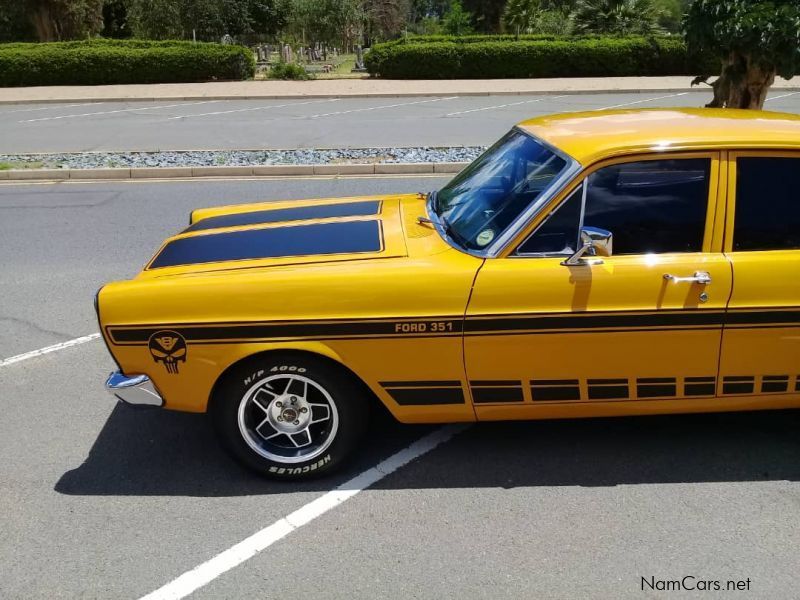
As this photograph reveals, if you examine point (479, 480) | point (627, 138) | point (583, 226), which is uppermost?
point (627, 138)

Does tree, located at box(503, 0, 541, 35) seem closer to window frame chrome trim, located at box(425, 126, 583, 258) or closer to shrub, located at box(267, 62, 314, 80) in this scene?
shrub, located at box(267, 62, 314, 80)

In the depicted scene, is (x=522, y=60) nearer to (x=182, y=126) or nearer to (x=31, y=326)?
(x=182, y=126)

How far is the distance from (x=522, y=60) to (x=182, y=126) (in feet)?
44.3

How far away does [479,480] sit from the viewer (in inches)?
143

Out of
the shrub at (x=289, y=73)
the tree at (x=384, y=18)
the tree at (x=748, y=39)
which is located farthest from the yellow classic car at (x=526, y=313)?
the tree at (x=384, y=18)

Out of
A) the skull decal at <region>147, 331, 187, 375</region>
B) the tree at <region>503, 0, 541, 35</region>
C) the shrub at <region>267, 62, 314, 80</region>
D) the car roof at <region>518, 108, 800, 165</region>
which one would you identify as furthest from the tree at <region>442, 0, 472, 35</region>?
the skull decal at <region>147, 331, 187, 375</region>

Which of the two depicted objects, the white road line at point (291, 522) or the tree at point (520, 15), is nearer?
the white road line at point (291, 522)

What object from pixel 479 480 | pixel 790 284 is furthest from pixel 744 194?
pixel 479 480

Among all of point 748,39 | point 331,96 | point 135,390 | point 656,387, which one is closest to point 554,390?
point 656,387

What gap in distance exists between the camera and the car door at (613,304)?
3.39m

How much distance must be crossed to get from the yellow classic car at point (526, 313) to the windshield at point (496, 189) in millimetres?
27

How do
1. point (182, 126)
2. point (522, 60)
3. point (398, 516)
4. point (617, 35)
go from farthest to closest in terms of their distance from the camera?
point (617, 35) < point (522, 60) < point (182, 126) < point (398, 516)

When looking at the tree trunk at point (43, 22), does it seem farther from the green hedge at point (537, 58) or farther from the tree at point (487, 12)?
the tree at point (487, 12)

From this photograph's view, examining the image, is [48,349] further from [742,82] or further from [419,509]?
[742,82]
